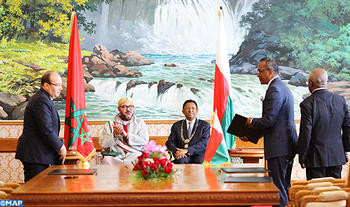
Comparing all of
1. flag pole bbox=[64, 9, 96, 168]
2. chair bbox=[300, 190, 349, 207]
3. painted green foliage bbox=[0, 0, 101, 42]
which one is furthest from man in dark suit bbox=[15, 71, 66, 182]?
painted green foliage bbox=[0, 0, 101, 42]

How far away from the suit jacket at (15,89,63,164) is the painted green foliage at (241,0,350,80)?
4229mm

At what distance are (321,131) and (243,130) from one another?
31.6 inches

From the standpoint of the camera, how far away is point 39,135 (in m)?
4.51

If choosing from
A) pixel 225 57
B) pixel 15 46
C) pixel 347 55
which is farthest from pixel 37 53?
pixel 347 55

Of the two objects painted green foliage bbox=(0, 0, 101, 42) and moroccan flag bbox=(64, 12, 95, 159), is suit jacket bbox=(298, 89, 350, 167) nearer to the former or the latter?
moroccan flag bbox=(64, 12, 95, 159)

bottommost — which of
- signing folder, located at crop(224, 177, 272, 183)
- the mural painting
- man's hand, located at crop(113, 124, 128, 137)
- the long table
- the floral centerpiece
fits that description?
the long table

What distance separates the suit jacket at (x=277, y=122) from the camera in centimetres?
436

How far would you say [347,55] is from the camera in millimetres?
7277

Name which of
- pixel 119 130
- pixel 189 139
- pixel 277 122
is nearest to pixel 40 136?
pixel 119 130

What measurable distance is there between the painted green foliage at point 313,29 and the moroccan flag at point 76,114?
335 cm

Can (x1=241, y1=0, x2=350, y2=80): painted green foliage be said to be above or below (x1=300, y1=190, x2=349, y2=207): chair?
above

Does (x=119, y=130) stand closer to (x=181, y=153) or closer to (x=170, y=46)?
(x=181, y=153)

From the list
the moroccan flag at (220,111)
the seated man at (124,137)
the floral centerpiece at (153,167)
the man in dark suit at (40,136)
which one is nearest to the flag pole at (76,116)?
the seated man at (124,137)

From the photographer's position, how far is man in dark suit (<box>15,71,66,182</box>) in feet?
14.5
